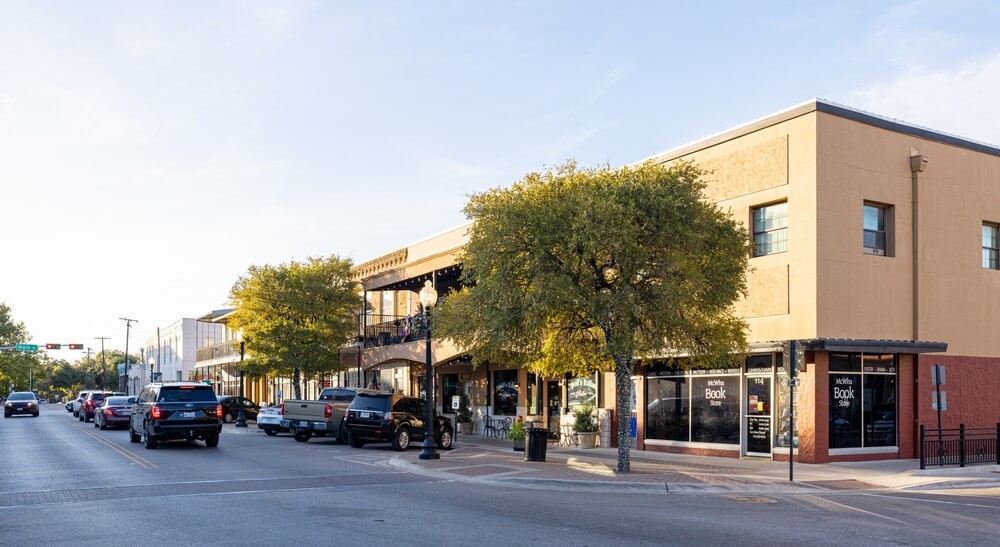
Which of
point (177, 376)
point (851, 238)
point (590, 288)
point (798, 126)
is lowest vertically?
point (177, 376)

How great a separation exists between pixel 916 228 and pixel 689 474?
32.9ft

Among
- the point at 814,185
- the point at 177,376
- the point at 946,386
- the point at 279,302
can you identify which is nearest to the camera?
the point at 814,185

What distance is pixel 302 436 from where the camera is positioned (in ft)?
99.1

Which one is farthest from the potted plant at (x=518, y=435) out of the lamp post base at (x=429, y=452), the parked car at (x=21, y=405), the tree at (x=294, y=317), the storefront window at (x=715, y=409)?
the parked car at (x=21, y=405)

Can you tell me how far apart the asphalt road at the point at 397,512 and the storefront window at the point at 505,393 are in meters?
13.2

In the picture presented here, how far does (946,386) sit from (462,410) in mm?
18252

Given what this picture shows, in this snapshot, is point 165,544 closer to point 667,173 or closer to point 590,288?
point 590,288

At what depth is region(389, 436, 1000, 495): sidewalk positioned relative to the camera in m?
17.6

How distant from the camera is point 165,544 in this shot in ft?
33.2

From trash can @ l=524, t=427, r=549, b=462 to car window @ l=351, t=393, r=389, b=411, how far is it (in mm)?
5820

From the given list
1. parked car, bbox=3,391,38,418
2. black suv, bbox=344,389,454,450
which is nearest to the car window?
black suv, bbox=344,389,454,450

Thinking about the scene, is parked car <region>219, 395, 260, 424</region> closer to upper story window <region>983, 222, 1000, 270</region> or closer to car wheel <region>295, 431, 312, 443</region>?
car wheel <region>295, 431, 312, 443</region>

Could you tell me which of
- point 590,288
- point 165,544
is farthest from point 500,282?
point 165,544

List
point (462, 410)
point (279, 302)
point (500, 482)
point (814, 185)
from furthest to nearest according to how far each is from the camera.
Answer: point (279, 302) < point (462, 410) < point (814, 185) < point (500, 482)
